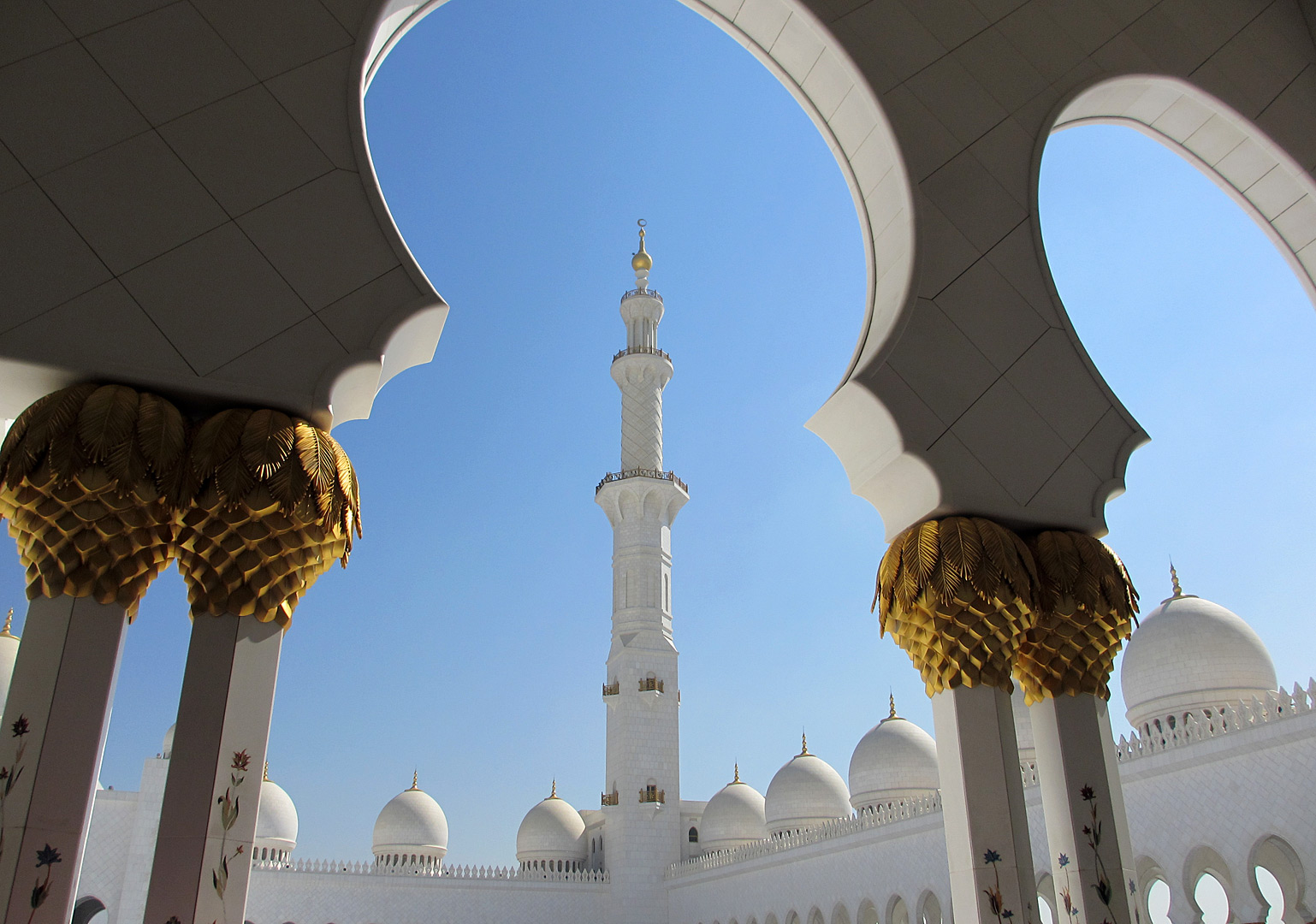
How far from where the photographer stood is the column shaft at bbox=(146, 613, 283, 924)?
2535mm

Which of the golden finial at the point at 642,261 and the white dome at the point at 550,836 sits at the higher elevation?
the golden finial at the point at 642,261

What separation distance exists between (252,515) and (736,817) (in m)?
20.1

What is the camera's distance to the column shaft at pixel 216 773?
8.32ft

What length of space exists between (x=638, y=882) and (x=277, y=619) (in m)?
19.3

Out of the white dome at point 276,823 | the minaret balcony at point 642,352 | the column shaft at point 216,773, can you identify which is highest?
the minaret balcony at point 642,352

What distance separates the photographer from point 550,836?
23.1 metres

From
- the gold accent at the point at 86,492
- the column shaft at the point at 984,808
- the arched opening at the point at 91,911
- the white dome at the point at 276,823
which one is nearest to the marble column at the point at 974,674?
the column shaft at the point at 984,808

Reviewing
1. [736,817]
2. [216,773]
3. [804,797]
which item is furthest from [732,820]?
[216,773]

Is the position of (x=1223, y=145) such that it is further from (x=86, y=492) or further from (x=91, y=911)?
(x=91, y=911)

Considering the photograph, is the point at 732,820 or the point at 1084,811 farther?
the point at 732,820

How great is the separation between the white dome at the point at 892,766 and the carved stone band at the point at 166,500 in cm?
1683

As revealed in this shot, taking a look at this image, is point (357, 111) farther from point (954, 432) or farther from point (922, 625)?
point (922, 625)

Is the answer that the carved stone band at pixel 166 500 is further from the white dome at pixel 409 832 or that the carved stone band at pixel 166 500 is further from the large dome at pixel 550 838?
the large dome at pixel 550 838

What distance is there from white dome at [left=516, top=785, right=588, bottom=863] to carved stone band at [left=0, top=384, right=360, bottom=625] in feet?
71.0
